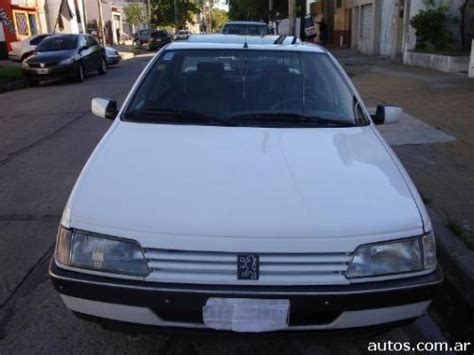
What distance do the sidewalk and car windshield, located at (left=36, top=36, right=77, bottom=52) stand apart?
938 centimetres

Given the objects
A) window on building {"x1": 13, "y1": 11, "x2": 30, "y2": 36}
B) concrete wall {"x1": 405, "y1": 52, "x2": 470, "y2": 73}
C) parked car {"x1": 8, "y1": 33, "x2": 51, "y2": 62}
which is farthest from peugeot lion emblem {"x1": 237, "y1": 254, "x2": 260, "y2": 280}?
window on building {"x1": 13, "y1": 11, "x2": 30, "y2": 36}

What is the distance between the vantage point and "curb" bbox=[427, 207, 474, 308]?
376 centimetres

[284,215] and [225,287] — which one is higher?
[284,215]

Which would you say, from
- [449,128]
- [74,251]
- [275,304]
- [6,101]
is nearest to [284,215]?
[275,304]

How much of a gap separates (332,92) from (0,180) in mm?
4216

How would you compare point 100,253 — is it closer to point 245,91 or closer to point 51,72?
point 245,91

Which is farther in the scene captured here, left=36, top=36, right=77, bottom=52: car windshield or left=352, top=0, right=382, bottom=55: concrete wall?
left=352, top=0, right=382, bottom=55: concrete wall

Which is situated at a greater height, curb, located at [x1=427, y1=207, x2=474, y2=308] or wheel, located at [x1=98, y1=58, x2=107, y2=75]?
curb, located at [x1=427, y1=207, x2=474, y2=308]

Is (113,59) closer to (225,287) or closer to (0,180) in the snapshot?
(0,180)

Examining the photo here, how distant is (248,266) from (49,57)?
53.8 feet

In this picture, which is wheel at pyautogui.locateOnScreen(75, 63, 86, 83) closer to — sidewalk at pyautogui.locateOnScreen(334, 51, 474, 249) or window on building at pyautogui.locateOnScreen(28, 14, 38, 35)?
sidewalk at pyautogui.locateOnScreen(334, 51, 474, 249)

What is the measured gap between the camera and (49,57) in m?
17.2

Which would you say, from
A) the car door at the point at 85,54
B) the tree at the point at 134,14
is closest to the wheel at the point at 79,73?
the car door at the point at 85,54

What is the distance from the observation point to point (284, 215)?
8.31 feet
